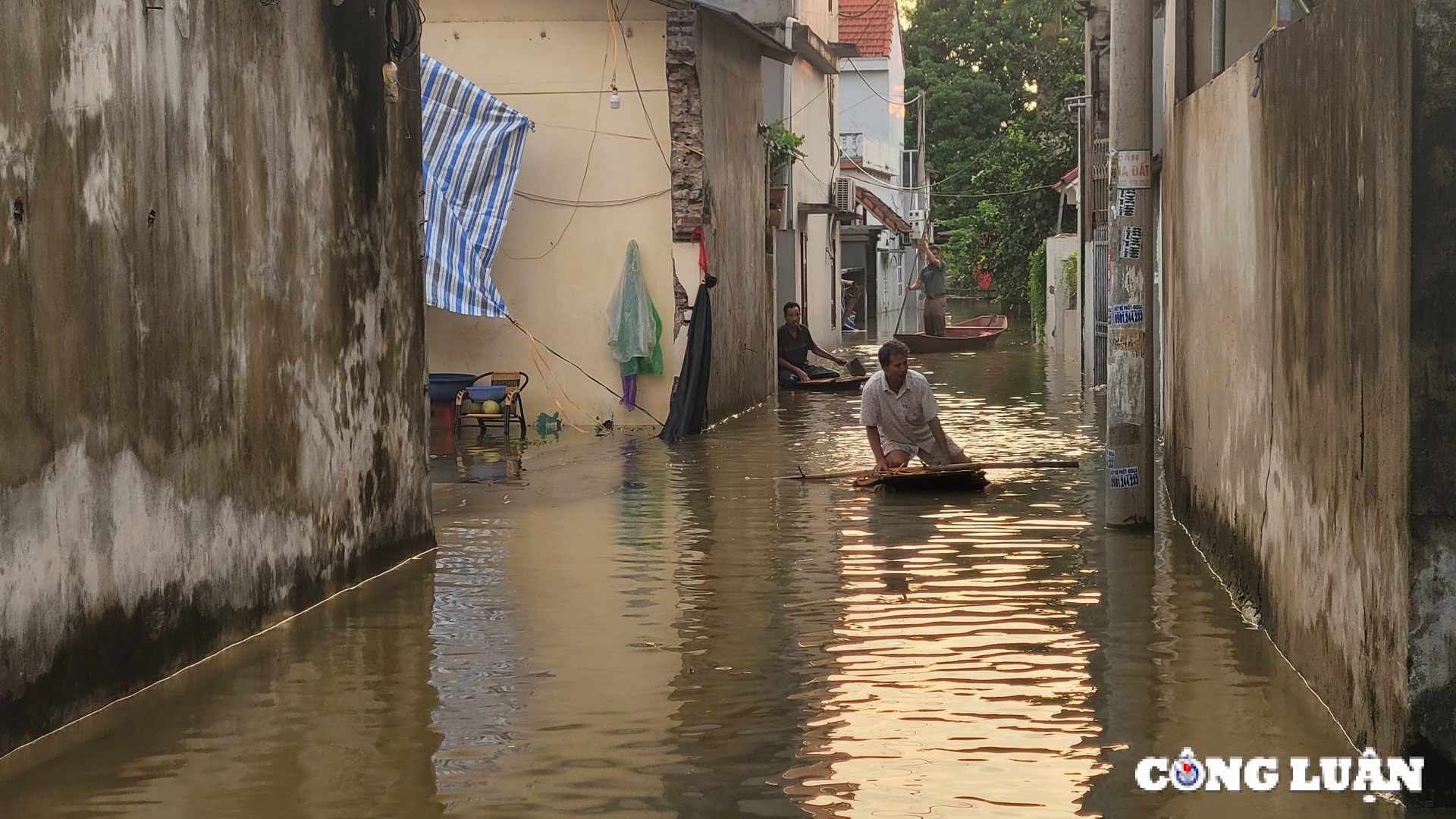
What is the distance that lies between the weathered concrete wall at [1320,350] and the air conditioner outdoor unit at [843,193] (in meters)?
24.2

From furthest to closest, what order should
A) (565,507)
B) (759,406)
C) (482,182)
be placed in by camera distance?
(759,406)
(482,182)
(565,507)

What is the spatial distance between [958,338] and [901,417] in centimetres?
1983

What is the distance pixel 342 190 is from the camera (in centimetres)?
933

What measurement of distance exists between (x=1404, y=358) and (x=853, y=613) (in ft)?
12.2

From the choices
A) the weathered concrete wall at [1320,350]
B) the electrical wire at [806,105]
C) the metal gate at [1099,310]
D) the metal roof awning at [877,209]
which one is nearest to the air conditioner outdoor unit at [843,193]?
the metal roof awning at [877,209]

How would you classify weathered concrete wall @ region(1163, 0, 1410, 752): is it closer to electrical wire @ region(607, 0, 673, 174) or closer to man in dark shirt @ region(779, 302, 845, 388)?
electrical wire @ region(607, 0, 673, 174)

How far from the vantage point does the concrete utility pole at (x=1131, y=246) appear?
33.4ft

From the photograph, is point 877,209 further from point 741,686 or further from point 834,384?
point 741,686

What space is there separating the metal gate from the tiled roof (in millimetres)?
21187

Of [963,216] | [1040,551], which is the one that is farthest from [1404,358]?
[963,216]

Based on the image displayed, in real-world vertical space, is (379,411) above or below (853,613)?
above

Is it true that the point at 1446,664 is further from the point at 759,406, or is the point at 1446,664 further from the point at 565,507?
the point at 759,406

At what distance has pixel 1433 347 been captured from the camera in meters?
4.86

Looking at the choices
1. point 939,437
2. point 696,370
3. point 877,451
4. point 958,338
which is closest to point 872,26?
point 958,338
